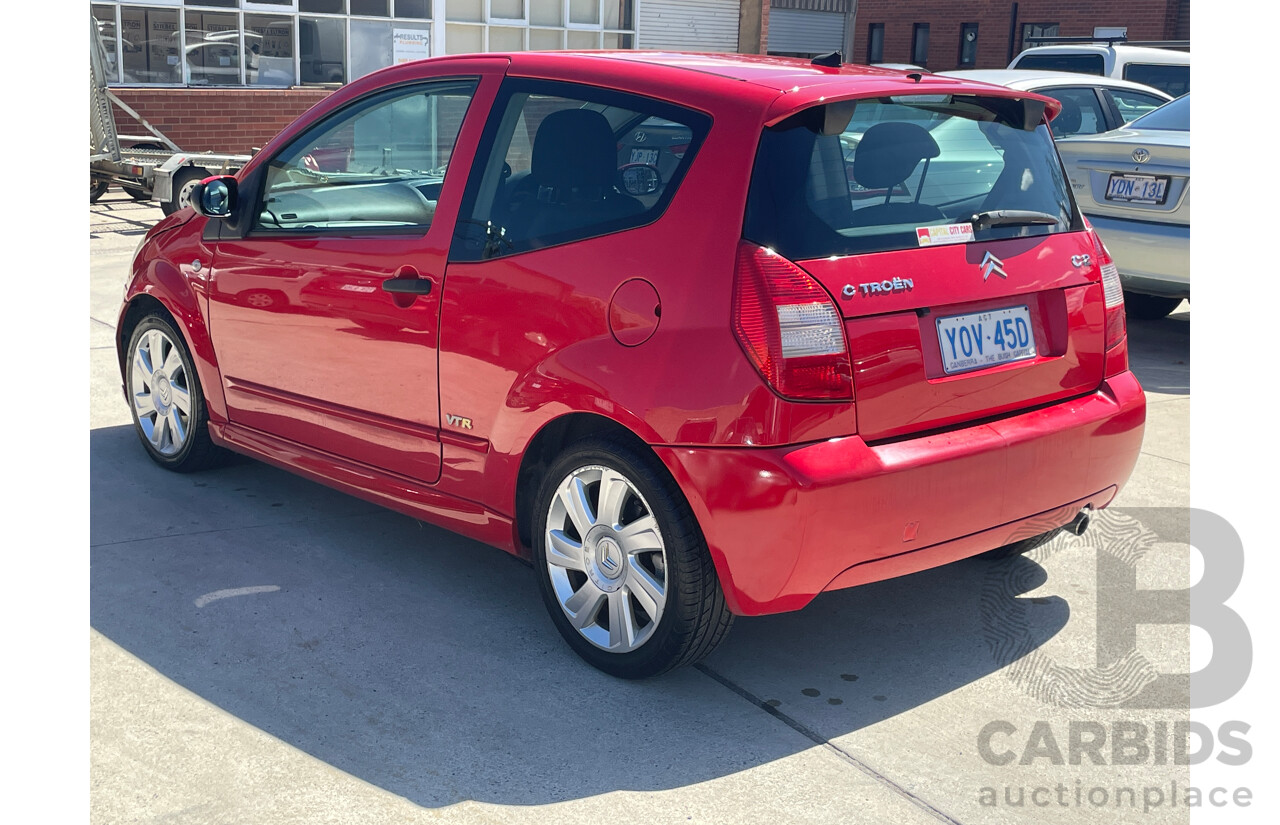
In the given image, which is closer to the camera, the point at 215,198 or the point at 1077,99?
the point at 215,198

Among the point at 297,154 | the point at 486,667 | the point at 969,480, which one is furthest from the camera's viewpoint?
the point at 297,154

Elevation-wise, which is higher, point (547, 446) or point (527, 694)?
point (547, 446)

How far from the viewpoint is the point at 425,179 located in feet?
13.9

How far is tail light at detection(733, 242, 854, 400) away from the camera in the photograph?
322 cm

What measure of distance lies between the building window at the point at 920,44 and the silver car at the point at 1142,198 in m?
31.9

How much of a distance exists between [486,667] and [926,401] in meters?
1.46

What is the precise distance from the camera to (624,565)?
3607 millimetres

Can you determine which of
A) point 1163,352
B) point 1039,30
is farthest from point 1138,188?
point 1039,30

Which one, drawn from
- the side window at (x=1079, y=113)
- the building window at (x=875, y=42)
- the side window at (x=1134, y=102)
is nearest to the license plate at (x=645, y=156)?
the side window at (x=1079, y=113)

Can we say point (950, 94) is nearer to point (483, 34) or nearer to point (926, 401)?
point (926, 401)

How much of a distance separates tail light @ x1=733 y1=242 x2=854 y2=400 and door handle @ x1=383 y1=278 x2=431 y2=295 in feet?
3.93

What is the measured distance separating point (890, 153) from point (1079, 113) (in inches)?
293

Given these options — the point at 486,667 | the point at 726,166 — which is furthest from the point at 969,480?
the point at 486,667

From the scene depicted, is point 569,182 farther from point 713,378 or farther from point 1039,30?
point 1039,30
